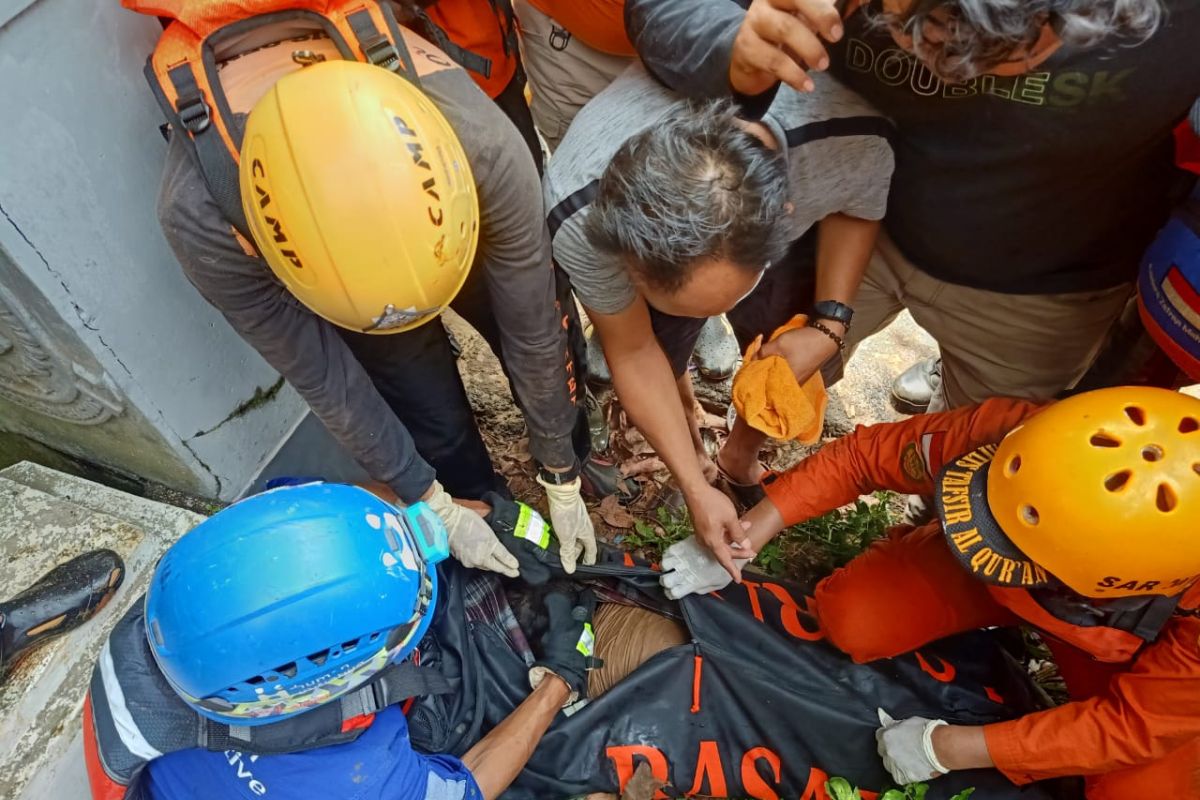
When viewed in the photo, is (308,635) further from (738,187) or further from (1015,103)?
(1015,103)

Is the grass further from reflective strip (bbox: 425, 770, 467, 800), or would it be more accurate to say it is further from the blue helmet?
the blue helmet

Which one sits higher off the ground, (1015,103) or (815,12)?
(815,12)

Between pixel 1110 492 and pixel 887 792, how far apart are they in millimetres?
1069

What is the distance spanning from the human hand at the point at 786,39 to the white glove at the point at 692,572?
4.80 feet

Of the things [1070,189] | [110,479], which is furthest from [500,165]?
[110,479]

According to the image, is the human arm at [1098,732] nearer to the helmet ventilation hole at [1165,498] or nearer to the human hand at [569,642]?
the helmet ventilation hole at [1165,498]

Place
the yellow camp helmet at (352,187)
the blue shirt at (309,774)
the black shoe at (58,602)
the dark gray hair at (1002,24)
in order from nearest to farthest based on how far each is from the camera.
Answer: the dark gray hair at (1002,24) < the yellow camp helmet at (352,187) < the blue shirt at (309,774) < the black shoe at (58,602)

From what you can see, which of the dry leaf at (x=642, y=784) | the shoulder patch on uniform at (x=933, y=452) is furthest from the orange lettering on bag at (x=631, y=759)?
the shoulder patch on uniform at (x=933, y=452)

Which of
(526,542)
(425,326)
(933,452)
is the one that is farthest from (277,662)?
(933,452)

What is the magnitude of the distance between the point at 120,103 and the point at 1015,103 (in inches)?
88.4

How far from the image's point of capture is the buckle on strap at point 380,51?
1.63 meters

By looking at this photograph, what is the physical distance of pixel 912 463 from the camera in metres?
2.27

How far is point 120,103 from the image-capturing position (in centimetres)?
193

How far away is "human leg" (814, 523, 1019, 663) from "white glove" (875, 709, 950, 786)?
0.22 metres
